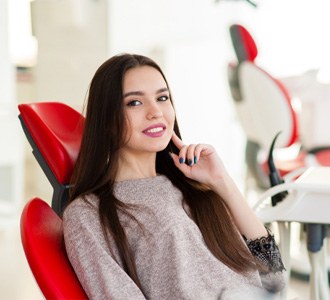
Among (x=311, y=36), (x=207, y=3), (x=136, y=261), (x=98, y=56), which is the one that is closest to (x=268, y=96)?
(x=98, y=56)

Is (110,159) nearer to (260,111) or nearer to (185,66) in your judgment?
(260,111)

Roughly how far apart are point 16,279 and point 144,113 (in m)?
1.73

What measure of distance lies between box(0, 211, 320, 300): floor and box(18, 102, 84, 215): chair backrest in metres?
1.14

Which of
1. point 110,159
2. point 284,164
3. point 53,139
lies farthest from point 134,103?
point 284,164

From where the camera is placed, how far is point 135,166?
1362mm

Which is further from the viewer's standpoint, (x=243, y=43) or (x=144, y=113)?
(x=243, y=43)

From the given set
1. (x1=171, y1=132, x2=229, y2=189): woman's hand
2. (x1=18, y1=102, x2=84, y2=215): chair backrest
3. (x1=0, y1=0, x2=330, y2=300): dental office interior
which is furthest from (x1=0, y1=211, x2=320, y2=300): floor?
(x1=18, y1=102, x2=84, y2=215): chair backrest

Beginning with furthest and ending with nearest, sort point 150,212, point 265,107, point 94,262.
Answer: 1. point 265,107
2. point 150,212
3. point 94,262

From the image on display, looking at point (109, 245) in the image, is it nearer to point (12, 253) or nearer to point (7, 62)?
point (12, 253)

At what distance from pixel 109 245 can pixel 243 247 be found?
0.33 metres

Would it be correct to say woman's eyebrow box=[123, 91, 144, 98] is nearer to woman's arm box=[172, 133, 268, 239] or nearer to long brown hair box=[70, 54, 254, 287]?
long brown hair box=[70, 54, 254, 287]

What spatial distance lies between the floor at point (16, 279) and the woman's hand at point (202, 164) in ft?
3.25

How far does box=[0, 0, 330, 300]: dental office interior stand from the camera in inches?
120

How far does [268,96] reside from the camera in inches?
102
